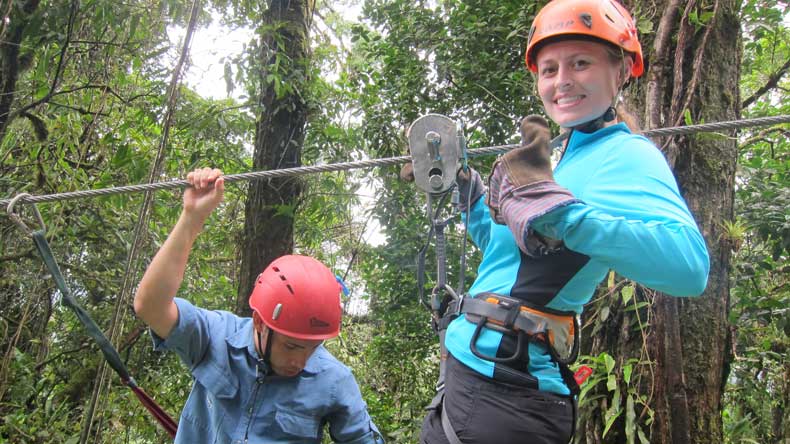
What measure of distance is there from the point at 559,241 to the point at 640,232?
0.14m

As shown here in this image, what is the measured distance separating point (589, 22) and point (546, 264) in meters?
0.50

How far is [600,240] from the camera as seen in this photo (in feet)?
3.28

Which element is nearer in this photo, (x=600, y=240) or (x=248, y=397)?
(x=600, y=240)

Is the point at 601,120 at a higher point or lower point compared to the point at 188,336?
higher

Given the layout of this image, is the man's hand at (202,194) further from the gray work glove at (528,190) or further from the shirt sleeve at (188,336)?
the gray work glove at (528,190)

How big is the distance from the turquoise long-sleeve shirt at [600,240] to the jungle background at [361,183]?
39.0 inches

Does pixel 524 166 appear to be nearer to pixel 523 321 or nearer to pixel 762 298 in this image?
pixel 523 321

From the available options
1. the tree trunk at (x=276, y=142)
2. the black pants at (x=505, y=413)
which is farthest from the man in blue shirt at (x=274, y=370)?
the tree trunk at (x=276, y=142)

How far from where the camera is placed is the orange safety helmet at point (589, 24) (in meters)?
1.21

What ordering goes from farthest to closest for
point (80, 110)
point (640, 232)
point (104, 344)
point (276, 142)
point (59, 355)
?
1. point (59, 355)
2. point (80, 110)
3. point (276, 142)
4. point (104, 344)
5. point (640, 232)

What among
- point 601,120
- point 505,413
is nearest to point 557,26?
point 601,120

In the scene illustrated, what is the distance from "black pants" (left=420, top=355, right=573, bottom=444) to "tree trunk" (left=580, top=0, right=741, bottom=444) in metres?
0.97

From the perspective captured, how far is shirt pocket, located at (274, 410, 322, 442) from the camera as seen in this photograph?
1737 millimetres

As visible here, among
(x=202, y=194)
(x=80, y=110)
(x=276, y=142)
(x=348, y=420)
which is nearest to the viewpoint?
(x=202, y=194)
